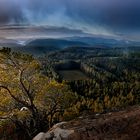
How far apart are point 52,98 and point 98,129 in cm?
1216

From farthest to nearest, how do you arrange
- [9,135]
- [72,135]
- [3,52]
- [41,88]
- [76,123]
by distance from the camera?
[9,135], [41,88], [3,52], [76,123], [72,135]

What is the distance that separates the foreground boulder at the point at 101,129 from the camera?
32.7 metres

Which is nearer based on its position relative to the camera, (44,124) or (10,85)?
(10,85)

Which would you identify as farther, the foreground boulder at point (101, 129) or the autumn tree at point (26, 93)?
the autumn tree at point (26, 93)

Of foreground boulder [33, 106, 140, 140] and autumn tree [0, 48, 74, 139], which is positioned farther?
autumn tree [0, 48, 74, 139]

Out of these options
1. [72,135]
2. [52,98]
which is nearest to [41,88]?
[52,98]

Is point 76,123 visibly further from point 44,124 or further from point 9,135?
point 9,135

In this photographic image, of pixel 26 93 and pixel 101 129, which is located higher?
pixel 26 93

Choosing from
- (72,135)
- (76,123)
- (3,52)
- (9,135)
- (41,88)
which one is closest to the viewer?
(72,135)

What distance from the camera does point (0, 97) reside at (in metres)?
42.6

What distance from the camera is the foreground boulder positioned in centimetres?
3272

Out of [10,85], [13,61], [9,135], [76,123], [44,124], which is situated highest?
[13,61]

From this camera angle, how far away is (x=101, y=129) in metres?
34.2

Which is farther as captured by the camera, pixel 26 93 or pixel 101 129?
pixel 26 93
